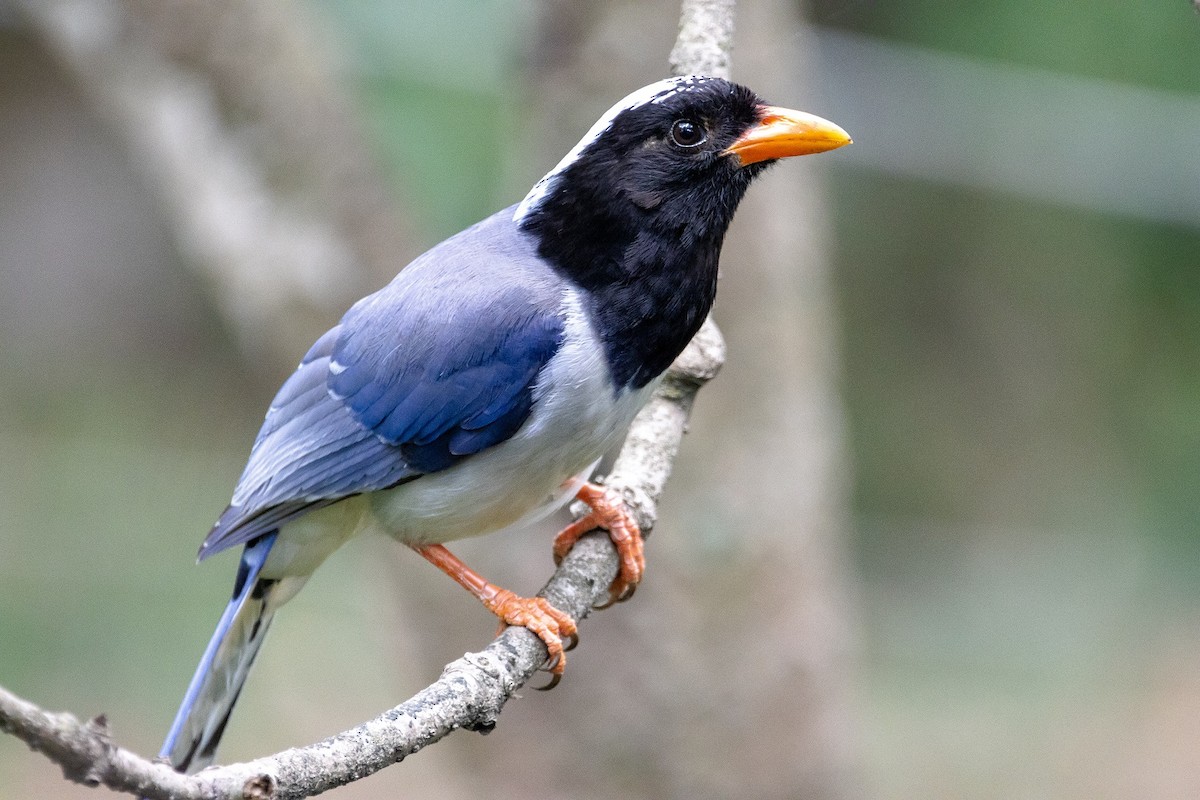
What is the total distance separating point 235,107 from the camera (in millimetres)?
5902

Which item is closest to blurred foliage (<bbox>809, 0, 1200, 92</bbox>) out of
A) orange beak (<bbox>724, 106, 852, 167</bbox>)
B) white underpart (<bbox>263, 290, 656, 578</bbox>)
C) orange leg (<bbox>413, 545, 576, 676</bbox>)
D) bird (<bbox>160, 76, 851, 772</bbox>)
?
orange beak (<bbox>724, 106, 852, 167</bbox>)

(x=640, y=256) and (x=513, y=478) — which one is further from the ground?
(x=640, y=256)

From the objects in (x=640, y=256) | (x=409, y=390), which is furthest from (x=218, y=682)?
(x=640, y=256)

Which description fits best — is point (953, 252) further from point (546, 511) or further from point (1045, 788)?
point (546, 511)

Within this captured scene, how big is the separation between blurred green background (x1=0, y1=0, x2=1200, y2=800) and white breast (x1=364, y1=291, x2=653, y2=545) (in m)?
3.63

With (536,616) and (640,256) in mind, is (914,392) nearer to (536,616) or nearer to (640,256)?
(640,256)

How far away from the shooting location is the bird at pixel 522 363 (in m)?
3.73

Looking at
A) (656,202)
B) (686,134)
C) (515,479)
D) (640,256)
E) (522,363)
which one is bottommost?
(515,479)

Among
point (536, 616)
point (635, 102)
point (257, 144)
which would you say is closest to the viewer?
point (536, 616)

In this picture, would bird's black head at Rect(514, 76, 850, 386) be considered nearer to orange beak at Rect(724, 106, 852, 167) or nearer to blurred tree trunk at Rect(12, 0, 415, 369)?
orange beak at Rect(724, 106, 852, 167)

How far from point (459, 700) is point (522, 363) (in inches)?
45.3

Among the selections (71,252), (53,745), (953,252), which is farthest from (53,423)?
(53,745)

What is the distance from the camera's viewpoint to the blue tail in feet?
13.5

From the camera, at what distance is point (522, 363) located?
3.76m
